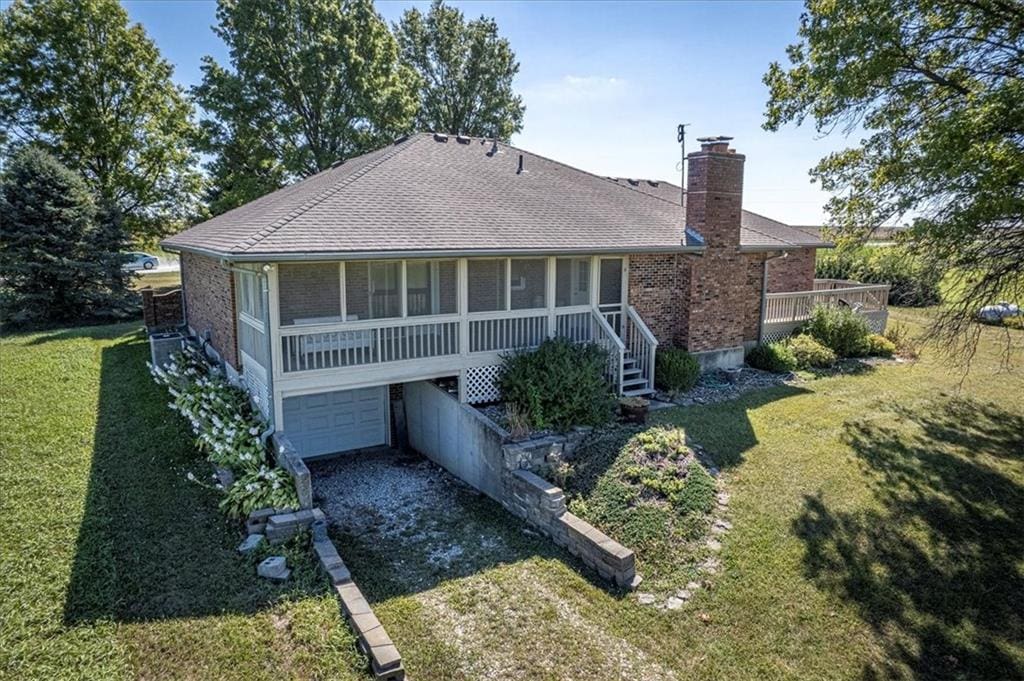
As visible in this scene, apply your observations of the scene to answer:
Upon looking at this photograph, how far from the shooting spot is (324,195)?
35.1ft

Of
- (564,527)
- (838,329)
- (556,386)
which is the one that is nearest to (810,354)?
(838,329)

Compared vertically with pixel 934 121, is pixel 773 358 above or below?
below

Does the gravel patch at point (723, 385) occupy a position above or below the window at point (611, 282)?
below

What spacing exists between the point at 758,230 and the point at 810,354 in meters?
3.73

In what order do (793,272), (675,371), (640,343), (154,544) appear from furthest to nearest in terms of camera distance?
(793,272), (640,343), (675,371), (154,544)

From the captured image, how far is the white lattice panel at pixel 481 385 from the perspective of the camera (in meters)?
10.9

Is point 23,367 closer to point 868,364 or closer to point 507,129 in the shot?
point 868,364

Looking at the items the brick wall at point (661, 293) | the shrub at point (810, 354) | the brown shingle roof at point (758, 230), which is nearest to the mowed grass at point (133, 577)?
the brick wall at point (661, 293)

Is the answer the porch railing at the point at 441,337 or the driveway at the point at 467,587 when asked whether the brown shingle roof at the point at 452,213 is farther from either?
the driveway at the point at 467,587

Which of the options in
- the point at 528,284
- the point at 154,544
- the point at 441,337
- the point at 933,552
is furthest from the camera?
the point at 528,284

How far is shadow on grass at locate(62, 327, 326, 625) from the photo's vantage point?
6281mm

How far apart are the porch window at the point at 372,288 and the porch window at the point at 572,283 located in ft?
10.9

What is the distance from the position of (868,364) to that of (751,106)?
7453 mm

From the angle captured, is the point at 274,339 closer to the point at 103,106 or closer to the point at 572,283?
the point at 572,283
